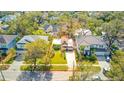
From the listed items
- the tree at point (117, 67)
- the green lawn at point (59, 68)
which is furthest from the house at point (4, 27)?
the tree at point (117, 67)

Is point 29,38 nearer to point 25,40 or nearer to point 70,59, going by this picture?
point 25,40

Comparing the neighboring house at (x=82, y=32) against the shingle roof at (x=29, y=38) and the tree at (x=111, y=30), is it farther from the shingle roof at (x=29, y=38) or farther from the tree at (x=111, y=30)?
the shingle roof at (x=29, y=38)

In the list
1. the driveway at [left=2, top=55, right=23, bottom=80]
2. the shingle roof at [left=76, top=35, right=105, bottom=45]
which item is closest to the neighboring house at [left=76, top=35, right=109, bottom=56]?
the shingle roof at [left=76, top=35, right=105, bottom=45]

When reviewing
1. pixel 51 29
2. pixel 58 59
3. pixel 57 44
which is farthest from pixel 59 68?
pixel 51 29
